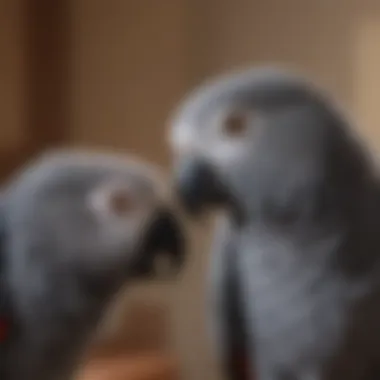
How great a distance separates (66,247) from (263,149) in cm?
17

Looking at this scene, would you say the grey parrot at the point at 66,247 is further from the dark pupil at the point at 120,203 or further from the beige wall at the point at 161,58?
the beige wall at the point at 161,58

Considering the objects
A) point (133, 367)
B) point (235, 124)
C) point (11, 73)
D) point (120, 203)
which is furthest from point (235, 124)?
point (11, 73)

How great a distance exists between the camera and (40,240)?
0.71 meters

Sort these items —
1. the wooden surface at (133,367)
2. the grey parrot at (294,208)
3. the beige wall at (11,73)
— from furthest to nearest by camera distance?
the beige wall at (11,73) → the wooden surface at (133,367) → the grey parrot at (294,208)

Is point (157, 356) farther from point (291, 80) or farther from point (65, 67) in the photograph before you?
point (291, 80)

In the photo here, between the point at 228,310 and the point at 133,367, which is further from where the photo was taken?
the point at 133,367

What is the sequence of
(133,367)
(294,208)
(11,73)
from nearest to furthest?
1. (294,208)
2. (133,367)
3. (11,73)

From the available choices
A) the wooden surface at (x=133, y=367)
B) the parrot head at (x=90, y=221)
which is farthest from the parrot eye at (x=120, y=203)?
the wooden surface at (x=133, y=367)

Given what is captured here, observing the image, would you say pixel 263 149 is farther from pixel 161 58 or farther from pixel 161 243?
pixel 161 58

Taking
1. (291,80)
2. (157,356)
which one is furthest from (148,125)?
(291,80)

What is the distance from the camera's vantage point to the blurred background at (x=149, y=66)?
1.54m

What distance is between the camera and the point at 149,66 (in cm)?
166

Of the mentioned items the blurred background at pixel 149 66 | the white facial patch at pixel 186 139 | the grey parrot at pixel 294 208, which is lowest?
the grey parrot at pixel 294 208

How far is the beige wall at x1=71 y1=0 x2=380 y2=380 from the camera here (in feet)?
5.25
